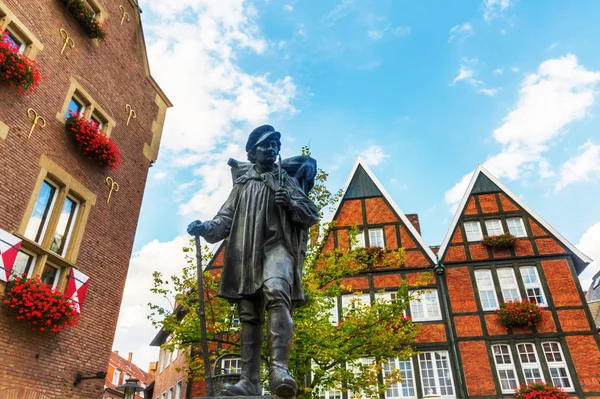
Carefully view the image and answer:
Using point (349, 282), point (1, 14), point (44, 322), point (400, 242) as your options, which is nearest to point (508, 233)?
point (400, 242)

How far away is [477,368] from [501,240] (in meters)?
4.98

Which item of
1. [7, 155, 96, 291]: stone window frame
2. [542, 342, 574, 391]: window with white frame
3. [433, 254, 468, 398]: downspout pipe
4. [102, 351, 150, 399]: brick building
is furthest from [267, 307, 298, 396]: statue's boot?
[102, 351, 150, 399]: brick building

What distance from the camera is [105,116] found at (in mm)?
11445

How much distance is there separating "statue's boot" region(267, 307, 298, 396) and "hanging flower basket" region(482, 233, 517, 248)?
16268 millimetres

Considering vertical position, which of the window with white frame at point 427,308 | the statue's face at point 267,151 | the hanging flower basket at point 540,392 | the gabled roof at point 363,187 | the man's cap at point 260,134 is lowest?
the hanging flower basket at point 540,392

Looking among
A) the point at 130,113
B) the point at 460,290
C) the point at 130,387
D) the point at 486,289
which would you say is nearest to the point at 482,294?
the point at 486,289

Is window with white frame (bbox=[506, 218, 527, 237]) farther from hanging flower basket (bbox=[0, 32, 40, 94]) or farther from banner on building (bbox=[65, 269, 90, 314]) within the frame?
hanging flower basket (bbox=[0, 32, 40, 94])

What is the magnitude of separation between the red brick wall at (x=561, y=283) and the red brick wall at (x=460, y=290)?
2.83 m

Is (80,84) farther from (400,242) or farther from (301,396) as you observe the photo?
(400,242)

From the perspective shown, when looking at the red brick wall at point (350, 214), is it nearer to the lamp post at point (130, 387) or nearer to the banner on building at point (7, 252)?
the lamp post at point (130, 387)

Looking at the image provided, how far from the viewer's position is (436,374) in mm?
15648

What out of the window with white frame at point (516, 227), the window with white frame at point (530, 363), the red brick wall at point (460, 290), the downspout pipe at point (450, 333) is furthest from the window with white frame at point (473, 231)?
the window with white frame at point (530, 363)

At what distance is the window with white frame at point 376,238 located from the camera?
61.4ft

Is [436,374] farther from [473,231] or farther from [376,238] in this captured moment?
[473,231]
